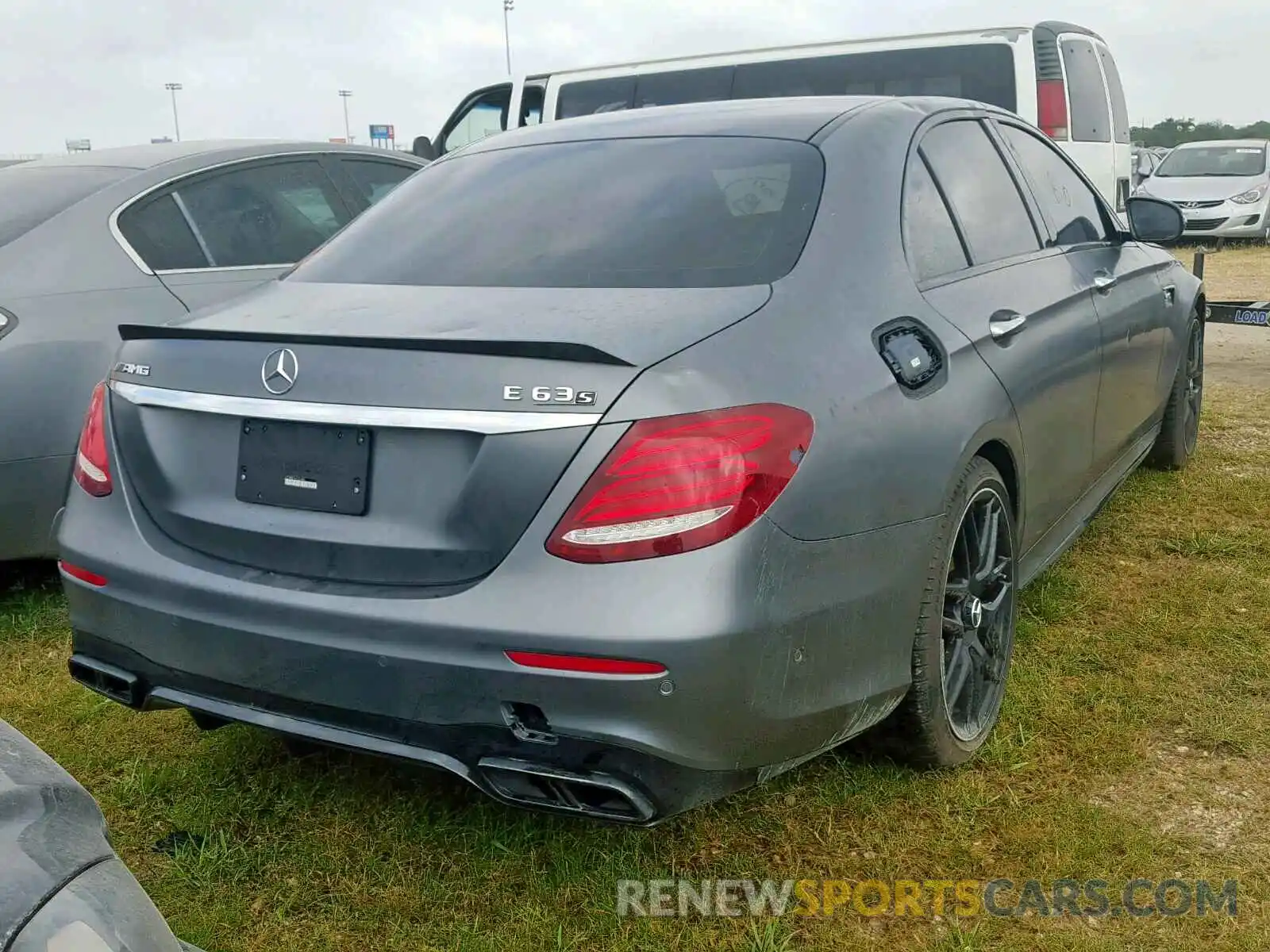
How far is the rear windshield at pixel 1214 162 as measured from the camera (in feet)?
59.7

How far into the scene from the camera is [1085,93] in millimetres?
10742

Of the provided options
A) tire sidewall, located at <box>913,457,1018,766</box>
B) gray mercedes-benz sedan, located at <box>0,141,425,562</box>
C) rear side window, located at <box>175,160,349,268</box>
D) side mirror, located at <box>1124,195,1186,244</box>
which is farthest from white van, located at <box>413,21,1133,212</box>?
tire sidewall, located at <box>913,457,1018,766</box>

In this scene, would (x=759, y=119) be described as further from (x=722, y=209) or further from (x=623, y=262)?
(x=623, y=262)

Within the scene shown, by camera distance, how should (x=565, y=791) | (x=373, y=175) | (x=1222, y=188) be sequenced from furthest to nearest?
(x=1222, y=188), (x=373, y=175), (x=565, y=791)

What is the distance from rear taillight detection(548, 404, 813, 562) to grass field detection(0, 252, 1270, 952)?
81cm

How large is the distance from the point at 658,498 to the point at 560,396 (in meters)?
0.23

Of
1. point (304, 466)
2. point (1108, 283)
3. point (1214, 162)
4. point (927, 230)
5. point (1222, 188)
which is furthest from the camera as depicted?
point (1214, 162)

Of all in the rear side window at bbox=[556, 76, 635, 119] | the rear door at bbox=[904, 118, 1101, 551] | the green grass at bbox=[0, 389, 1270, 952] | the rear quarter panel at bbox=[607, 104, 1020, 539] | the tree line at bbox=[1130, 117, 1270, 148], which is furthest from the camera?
the tree line at bbox=[1130, 117, 1270, 148]

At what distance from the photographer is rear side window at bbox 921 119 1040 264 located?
300 cm

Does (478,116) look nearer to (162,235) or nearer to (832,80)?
(832,80)

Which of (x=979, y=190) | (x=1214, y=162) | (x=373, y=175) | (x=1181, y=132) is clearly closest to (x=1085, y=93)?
(x=373, y=175)

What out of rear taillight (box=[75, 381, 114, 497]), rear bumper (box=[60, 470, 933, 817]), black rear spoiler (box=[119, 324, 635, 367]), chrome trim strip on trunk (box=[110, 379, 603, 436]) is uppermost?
black rear spoiler (box=[119, 324, 635, 367])

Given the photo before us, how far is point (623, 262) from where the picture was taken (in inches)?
96.4

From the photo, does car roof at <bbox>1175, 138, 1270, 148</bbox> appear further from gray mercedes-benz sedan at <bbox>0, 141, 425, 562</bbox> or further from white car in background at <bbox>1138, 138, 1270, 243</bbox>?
gray mercedes-benz sedan at <bbox>0, 141, 425, 562</bbox>
